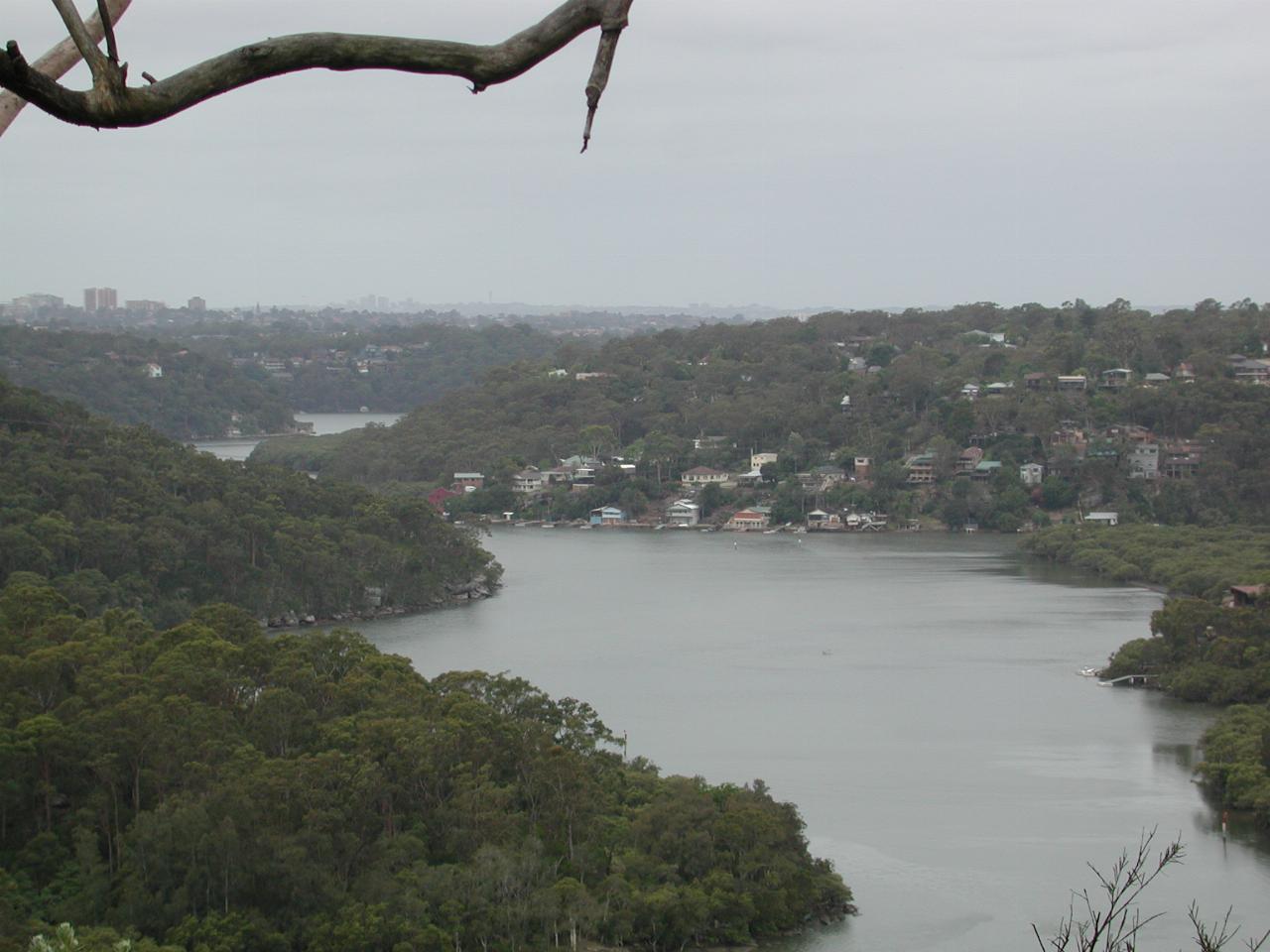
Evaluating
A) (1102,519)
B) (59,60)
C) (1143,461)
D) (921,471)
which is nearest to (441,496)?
(921,471)

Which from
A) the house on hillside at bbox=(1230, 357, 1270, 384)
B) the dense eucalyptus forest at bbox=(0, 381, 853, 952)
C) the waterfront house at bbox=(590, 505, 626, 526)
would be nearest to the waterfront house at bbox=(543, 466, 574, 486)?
the waterfront house at bbox=(590, 505, 626, 526)

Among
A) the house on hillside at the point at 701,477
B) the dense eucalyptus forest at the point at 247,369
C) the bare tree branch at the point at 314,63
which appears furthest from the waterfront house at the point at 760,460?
the bare tree branch at the point at 314,63

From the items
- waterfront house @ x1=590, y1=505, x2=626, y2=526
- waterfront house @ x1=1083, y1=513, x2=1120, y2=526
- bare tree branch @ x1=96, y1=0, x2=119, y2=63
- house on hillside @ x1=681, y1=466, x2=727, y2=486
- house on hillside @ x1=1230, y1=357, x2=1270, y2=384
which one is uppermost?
bare tree branch @ x1=96, y1=0, x2=119, y2=63

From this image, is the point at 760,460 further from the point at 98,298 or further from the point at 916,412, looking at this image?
the point at 98,298

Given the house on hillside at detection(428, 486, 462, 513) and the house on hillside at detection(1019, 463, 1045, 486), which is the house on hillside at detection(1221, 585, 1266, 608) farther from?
the house on hillside at detection(428, 486, 462, 513)

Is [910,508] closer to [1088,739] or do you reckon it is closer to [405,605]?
[405,605]

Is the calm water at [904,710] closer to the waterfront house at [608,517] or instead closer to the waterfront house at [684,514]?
the waterfront house at [684,514]

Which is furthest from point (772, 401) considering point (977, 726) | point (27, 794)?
point (27, 794)
